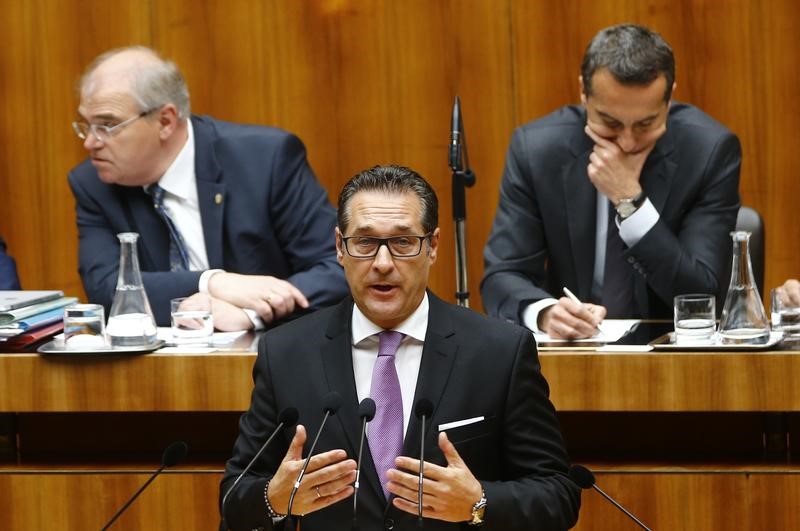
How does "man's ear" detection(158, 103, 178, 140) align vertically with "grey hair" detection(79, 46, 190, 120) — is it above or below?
below

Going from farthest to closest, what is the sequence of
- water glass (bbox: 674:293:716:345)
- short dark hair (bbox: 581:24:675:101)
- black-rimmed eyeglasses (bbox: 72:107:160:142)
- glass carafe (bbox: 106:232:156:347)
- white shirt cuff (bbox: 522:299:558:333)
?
black-rimmed eyeglasses (bbox: 72:107:160:142) < short dark hair (bbox: 581:24:675:101) < white shirt cuff (bbox: 522:299:558:333) < glass carafe (bbox: 106:232:156:347) < water glass (bbox: 674:293:716:345)

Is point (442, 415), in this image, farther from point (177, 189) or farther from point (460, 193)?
point (177, 189)

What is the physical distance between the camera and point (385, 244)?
7.63 ft

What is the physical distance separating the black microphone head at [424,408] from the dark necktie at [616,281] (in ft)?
5.07

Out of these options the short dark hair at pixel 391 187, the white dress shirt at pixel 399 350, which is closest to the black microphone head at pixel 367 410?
the white dress shirt at pixel 399 350

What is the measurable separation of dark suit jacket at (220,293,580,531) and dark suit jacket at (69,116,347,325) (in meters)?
1.41

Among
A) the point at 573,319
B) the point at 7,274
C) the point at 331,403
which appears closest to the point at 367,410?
the point at 331,403

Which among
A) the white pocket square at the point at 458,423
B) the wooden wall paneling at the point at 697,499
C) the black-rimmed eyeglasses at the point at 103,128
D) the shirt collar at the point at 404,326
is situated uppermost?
the black-rimmed eyeglasses at the point at 103,128

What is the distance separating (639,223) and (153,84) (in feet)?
4.97

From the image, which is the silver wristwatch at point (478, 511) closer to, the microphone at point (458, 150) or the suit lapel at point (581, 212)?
the microphone at point (458, 150)

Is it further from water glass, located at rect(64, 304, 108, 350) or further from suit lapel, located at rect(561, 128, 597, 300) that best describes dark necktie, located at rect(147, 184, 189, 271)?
suit lapel, located at rect(561, 128, 597, 300)

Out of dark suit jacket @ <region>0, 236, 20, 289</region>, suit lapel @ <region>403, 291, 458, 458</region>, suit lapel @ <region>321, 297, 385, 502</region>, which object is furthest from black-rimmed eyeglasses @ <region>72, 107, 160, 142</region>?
suit lapel @ <region>403, 291, 458, 458</region>

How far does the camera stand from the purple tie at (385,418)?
2268 millimetres

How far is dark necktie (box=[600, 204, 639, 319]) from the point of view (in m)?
3.56
